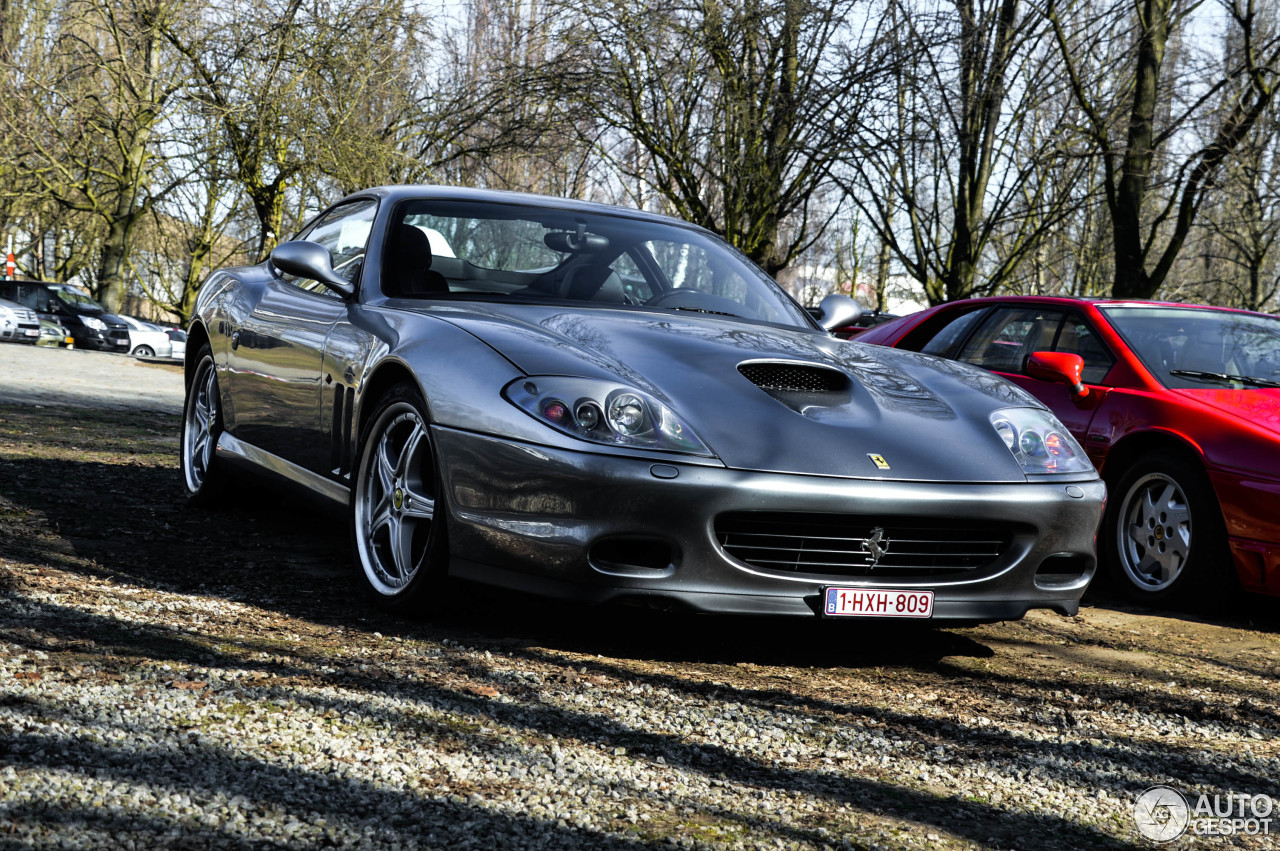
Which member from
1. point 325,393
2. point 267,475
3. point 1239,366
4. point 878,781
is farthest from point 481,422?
point 1239,366

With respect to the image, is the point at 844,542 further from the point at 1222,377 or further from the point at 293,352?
the point at 1222,377

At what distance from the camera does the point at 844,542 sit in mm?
3912

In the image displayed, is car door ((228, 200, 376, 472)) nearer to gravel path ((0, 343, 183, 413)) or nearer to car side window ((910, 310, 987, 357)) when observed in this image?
car side window ((910, 310, 987, 357))

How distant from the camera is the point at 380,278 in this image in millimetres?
5043

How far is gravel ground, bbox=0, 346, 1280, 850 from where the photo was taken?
2.45 metres

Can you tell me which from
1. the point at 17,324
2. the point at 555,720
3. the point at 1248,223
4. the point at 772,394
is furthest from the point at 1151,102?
the point at 17,324

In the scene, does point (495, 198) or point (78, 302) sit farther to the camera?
point (78, 302)

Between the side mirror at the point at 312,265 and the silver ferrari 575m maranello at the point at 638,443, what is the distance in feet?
0.04

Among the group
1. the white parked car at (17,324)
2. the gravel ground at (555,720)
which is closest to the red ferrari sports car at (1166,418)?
the gravel ground at (555,720)

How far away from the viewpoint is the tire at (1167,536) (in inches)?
216

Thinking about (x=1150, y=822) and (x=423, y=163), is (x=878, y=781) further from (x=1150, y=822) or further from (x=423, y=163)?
(x=423, y=163)

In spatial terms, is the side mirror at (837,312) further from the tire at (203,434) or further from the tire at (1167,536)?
the tire at (203,434)

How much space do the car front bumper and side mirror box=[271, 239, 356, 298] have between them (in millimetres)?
1273

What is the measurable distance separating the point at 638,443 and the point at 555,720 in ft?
2.97
